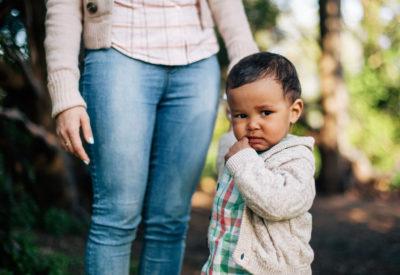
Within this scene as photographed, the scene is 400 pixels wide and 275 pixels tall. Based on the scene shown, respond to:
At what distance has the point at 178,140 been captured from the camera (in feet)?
5.64

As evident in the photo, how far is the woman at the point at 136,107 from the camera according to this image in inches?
60.4

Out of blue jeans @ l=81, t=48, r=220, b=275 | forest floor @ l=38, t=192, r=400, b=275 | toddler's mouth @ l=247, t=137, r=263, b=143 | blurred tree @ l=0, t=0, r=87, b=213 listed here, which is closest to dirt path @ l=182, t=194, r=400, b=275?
forest floor @ l=38, t=192, r=400, b=275

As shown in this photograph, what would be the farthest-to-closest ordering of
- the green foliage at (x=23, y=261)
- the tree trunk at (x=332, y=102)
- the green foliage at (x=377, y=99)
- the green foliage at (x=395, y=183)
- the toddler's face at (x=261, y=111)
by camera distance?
1. the green foliage at (x=377, y=99)
2. the green foliage at (x=395, y=183)
3. the tree trunk at (x=332, y=102)
4. the green foliage at (x=23, y=261)
5. the toddler's face at (x=261, y=111)

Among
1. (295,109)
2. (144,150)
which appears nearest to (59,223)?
(144,150)

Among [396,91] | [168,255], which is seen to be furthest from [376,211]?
[168,255]

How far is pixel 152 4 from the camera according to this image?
5.35 feet

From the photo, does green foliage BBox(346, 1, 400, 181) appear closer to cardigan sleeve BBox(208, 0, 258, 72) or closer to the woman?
cardigan sleeve BBox(208, 0, 258, 72)

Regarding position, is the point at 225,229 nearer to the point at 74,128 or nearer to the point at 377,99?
the point at 74,128

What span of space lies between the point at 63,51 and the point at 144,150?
1.64 ft

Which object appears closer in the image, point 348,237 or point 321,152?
point 348,237

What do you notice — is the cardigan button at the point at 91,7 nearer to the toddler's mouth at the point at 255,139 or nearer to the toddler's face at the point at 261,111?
the toddler's face at the point at 261,111

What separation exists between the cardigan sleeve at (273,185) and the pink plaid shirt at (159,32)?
1.79 ft

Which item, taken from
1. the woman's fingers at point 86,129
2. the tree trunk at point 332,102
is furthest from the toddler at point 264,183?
the tree trunk at point 332,102

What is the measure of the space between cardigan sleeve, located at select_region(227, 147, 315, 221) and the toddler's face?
4.0 inches
